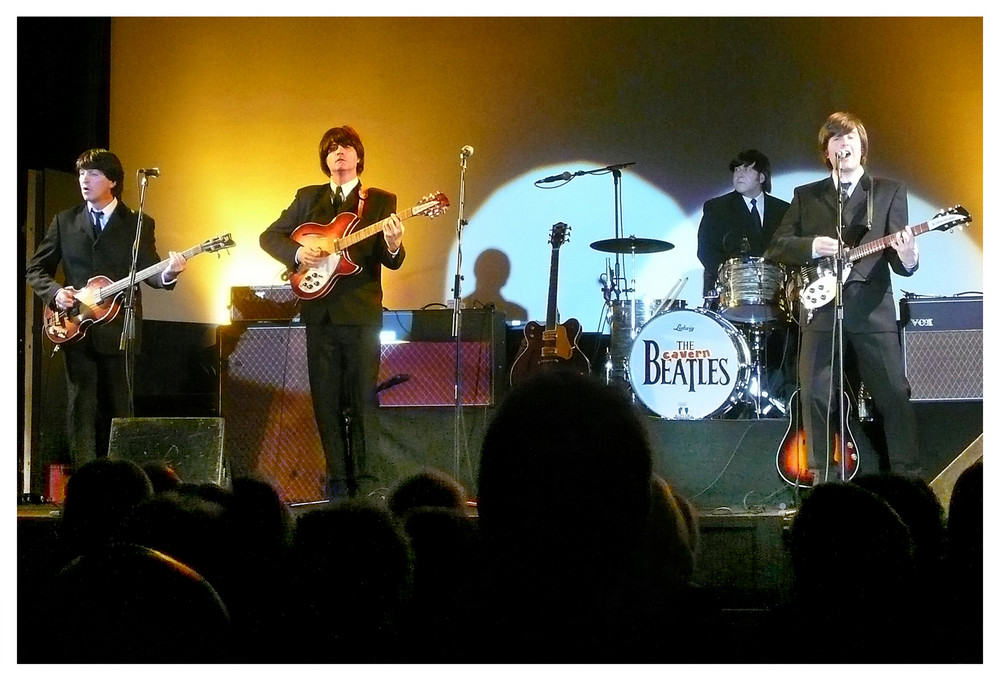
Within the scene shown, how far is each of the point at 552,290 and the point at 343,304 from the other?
1300 mm

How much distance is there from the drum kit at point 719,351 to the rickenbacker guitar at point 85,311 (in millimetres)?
2919

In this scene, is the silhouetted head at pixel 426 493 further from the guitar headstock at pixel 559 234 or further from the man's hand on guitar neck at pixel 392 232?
the guitar headstock at pixel 559 234

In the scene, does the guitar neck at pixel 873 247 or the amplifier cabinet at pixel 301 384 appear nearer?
the guitar neck at pixel 873 247

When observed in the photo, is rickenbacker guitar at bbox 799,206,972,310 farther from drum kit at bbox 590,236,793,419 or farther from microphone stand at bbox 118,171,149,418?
microphone stand at bbox 118,171,149,418

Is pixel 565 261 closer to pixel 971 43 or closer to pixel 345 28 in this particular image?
pixel 345 28

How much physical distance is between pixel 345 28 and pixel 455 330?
91.5 inches

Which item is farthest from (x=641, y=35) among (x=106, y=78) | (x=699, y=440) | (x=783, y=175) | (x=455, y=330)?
(x=106, y=78)

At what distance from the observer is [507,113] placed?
584 centimetres

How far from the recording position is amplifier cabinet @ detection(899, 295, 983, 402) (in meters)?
4.67

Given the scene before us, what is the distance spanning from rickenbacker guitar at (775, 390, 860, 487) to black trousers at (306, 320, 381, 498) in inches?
87.3

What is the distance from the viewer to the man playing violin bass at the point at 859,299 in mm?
4512

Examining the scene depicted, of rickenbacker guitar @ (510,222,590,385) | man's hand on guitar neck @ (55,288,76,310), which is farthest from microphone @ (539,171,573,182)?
man's hand on guitar neck @ (55,288,76,310)

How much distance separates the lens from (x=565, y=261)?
5.80 meters

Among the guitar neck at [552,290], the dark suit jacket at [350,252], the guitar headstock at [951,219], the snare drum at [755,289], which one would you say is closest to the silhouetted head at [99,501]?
the dark suit jacket at [350,252]
